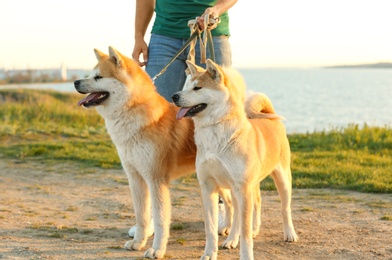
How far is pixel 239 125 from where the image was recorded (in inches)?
176

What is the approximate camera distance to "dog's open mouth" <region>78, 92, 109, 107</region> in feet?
15.3

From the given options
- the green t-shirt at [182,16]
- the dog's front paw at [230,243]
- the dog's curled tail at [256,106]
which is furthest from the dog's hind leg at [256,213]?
the green t-shirt at [182,16]

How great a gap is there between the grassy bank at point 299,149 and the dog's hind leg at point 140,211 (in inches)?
115

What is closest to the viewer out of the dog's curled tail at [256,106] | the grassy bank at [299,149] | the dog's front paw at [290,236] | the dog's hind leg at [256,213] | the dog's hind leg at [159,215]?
the dog's hind leg at [159,215]

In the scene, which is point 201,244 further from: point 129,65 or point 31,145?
point 31,145

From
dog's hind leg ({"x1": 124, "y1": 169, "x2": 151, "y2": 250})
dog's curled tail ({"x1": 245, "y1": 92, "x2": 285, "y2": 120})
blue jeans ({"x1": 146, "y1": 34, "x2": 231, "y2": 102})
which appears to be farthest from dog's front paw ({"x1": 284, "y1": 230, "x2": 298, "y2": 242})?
blue jeans ({"x1": 146, "y1": 34, "x2": 231, "y2": 102})

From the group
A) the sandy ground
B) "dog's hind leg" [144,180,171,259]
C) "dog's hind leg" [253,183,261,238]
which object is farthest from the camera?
"dog's hind leg" [253,183,261,238]

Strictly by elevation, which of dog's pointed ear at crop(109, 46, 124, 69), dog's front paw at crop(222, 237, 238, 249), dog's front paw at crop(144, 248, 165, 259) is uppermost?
dog's pointed ear at crop(109, 46, 124, 69)

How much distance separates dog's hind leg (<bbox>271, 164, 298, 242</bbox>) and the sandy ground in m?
0.10

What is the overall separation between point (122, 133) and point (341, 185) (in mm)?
3995

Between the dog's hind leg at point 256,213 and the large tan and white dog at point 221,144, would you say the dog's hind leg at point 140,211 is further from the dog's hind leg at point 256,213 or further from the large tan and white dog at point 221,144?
the dog's hind leg at point 256,213

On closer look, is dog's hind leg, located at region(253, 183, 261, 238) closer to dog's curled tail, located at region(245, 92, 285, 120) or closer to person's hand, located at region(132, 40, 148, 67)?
dog's curled tail, located at region(245, 92, 285, 120)

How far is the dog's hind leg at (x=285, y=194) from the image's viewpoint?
5.20 meters

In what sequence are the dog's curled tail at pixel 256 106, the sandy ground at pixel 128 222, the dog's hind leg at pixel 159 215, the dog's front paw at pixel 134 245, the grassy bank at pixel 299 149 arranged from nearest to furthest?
the dog's hind leg at pixel 159 215
the sandy ground at pixel 128 222
the dog's front paw at pixel 134 245
the dog's curled tail at pixel 256 106
the grassy bank at pixel 299 149
